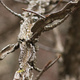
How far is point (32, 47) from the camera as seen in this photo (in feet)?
1.78

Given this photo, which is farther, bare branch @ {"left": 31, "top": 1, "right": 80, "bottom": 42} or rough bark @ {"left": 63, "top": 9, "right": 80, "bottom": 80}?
rough bark @ {"left": 63, "top": 9, "right": 80, "bottom": 80}

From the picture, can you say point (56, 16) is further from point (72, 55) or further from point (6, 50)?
point (72, 55)

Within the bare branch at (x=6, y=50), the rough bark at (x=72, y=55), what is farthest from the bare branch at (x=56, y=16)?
the rough bark at (x=72, y=55)

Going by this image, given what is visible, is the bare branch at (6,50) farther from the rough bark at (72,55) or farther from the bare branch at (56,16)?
the rough bark at (72,55)

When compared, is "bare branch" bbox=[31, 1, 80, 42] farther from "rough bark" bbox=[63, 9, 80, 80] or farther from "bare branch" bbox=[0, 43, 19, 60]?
"rough bark" bbox=[63, 9, 80, 80]

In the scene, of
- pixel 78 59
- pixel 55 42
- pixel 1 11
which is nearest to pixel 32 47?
pixel 1 11

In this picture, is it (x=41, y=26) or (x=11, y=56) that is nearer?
(x=41, y=26)

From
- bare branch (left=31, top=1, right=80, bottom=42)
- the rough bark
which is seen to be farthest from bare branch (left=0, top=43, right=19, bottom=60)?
the rough bark

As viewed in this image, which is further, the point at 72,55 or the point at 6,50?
the point at 72,55

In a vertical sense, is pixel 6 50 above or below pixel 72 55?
below

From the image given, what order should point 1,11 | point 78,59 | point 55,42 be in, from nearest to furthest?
point 1,11, point 78,59, point 55,42

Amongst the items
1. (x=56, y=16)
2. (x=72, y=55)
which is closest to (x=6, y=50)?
(x=56, y=16)

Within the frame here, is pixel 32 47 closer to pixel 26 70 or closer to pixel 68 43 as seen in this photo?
pixel 26 70

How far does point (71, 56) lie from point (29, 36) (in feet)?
2.67
